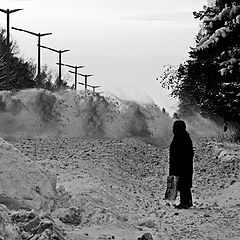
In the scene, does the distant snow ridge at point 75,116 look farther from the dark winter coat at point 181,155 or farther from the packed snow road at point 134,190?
the dark winter coat at point 181,155

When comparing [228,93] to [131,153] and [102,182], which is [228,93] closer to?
[131,153]

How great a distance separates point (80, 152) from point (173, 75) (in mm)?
6368

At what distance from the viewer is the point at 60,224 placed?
28.0ft

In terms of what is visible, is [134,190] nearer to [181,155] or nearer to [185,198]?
[181,155]

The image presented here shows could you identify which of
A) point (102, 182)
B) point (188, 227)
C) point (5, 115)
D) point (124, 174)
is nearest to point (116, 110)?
point (5, 115)

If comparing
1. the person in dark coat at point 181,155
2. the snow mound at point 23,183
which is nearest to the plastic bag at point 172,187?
the person in dark coat at point 181,155

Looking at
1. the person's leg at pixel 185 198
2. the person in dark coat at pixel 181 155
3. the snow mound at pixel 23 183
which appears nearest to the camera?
the snow mound at pixel 23 183

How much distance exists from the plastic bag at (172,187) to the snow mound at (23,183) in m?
2.88

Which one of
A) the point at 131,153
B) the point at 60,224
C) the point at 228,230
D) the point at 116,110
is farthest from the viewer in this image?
the point at 116,110

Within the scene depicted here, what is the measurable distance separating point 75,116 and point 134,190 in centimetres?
1657

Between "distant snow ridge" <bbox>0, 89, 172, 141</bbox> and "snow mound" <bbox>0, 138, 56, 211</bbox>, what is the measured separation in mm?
18307

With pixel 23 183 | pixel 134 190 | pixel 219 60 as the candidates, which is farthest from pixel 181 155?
pixel 219 60

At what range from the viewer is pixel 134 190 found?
1438 cm

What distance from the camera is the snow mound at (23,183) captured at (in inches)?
353
